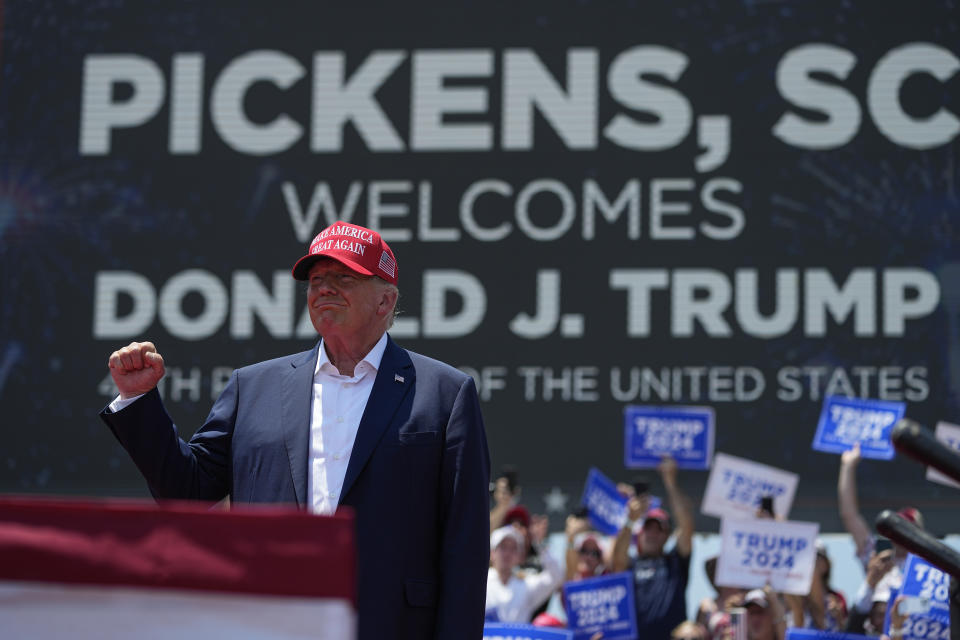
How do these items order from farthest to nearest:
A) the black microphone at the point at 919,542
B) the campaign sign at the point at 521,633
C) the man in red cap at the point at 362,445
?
the campaign sign at the point at 521,633 < the man in red cap at the point at 362,445 < the black microphone at the point at 919,542

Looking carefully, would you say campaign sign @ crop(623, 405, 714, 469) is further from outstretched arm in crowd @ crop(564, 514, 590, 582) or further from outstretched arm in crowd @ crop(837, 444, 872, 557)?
outstretched arm in crowd @ crop(837, 444, 872, 557)

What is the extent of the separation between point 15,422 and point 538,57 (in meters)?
3.66

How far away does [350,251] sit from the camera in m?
2.65

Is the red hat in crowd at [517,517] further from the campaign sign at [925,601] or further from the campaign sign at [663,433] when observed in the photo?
the campaign sign at [925,601]

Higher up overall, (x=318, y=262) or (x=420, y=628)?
(x=318, y=262)

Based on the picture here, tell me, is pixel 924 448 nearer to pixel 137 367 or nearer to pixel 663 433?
pixel 137 367

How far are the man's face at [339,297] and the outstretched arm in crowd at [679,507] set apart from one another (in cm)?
400

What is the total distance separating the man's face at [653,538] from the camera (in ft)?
21.1

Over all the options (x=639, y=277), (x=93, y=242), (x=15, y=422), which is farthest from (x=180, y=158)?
(x=639, y=277)

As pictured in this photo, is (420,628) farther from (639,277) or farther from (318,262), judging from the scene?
(639,277)

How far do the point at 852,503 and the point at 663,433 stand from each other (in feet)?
3.61

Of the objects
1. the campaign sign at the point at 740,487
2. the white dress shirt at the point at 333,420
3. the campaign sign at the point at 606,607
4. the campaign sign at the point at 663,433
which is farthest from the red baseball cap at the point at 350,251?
the campaign sign at the point at 663,433

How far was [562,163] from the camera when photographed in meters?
8.69

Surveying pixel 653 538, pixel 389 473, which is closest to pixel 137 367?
pixel 389 473
